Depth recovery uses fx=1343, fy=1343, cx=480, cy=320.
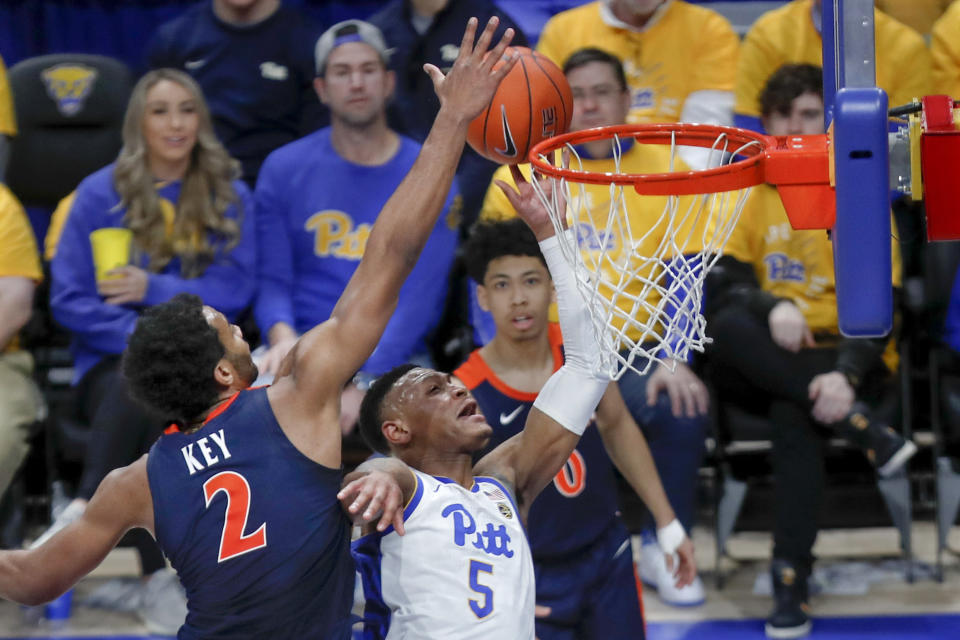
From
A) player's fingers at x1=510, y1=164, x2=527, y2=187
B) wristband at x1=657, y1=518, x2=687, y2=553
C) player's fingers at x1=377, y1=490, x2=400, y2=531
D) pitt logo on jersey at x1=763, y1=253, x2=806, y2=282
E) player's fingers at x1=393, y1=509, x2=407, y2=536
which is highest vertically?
player's fingers at x1=510, y1=164, x2=527, y2=187

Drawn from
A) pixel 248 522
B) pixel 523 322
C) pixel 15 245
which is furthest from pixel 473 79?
pixel 15 245

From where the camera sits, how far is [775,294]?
561cm

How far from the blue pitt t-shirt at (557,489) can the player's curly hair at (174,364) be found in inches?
47.3

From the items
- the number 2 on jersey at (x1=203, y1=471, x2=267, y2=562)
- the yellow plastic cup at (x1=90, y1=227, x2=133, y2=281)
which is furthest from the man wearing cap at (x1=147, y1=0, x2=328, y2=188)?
the number 2 on jersey at (x1=203, y1=471, x2=267, y2=562)

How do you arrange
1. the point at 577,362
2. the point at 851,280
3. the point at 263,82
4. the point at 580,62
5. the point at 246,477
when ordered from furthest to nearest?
the point at 263,82 < the point at 580,62 < the point at 577,362 < the point at 246,477 < the point at 851,280

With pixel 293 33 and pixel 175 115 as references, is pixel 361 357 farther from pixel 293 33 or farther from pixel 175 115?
pixel 293 33

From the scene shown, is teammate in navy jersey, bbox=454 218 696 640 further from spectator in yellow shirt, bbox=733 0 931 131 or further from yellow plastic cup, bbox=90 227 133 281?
spectator in yellow shirt, bbox=733 0 931 131

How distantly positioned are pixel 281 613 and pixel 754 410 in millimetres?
2915

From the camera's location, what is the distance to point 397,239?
3.05 m

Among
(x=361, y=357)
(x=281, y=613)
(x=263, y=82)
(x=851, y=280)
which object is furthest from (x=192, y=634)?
(x=263, y=82)

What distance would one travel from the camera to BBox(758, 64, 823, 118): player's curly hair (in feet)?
17.7

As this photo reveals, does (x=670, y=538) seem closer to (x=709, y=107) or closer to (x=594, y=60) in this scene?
(x=594, y=60)

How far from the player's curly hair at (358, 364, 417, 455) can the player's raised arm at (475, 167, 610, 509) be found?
28 cm

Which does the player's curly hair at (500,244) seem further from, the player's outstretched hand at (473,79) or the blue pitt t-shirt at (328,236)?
the player's outstretched hand at (473,79)
